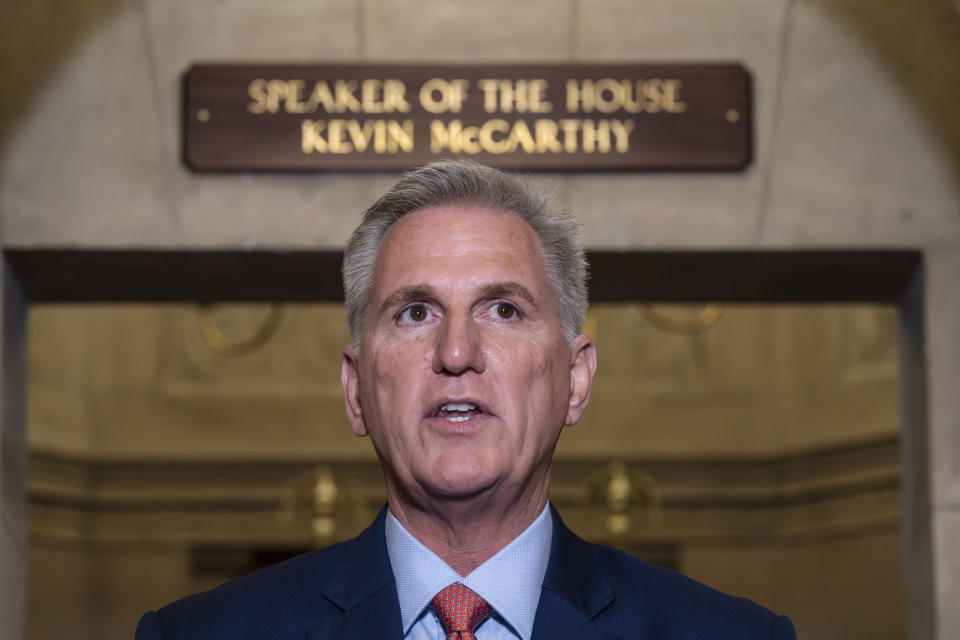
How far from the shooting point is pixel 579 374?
88.0 inches

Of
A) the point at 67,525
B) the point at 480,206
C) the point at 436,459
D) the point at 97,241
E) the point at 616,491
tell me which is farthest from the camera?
the point at 67,525

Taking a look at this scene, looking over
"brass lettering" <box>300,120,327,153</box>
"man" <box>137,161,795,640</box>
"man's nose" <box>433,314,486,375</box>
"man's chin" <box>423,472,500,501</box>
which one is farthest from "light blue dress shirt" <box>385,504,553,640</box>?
"brass lettering" <box>300,120,327,153</box>

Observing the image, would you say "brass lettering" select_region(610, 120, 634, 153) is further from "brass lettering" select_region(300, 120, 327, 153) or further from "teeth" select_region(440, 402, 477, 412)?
"teeth" select_region(440, 402, 477, 412)

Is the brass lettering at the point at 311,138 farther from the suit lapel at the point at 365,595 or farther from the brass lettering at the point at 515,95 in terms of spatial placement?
the suit lapel at the point at 365,595

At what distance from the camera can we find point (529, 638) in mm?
2033

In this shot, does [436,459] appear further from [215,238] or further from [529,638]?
[215,238]

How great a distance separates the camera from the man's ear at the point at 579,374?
2213 millimetres

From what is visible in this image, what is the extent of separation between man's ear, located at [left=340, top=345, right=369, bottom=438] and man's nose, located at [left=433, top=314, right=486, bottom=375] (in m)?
0.21

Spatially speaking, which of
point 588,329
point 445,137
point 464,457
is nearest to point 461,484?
point 464,457

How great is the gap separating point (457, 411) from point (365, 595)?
0.30m

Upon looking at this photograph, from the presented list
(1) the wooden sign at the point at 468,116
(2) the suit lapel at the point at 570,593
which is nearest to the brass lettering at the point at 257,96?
(1) the wooden sign at the point at 468,116

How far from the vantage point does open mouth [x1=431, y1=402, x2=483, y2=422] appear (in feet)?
6.52

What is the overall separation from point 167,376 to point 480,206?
6.45 meters

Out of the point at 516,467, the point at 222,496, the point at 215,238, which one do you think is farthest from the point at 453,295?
the point at 222,496
